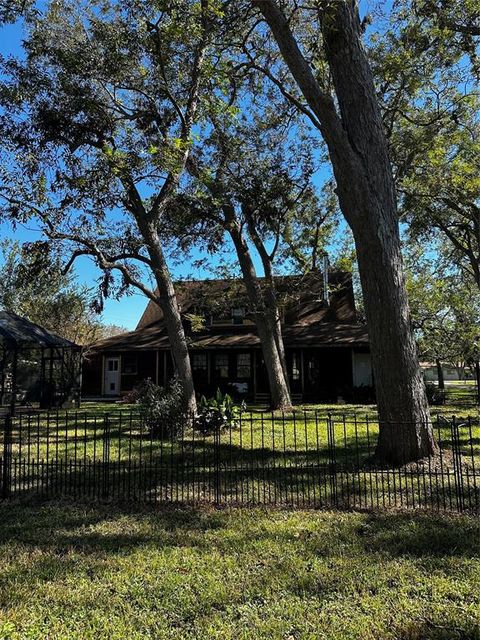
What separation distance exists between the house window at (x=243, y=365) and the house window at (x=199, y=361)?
1.79 metres

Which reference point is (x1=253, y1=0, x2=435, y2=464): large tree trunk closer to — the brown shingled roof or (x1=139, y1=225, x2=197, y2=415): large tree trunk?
(x1=139, y1=225, x2=197, y2=415): large tree trunk

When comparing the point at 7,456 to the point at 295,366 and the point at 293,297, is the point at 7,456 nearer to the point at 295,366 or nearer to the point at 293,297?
the point at 293,297

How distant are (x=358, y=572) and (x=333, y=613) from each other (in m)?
0.74

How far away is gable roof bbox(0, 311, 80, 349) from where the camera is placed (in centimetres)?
1692

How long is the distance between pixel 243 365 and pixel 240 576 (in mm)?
20986

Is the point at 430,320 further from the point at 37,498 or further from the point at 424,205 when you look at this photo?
the point at 37,498

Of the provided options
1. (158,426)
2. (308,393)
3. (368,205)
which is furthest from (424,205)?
(158,426)

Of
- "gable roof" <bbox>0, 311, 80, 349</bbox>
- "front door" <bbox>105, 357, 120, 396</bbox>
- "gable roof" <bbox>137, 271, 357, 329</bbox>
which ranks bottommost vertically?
"front door" <bbox>105, 357, 120, 396</bbox>

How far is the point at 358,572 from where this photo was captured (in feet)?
13.5

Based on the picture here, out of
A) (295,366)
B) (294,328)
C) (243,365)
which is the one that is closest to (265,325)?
(294,328)

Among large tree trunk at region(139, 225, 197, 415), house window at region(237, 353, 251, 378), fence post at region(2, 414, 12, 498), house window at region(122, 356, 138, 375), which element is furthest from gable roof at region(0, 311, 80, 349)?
fence post at region(2, 414, 12, 498)

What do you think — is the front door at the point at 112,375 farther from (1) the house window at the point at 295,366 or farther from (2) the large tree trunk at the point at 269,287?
(2) the large tree trunk at the point at 269,287

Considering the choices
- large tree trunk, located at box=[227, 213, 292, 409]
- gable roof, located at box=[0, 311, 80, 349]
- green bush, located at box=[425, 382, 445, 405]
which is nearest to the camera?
gable roof, located at box=[0, 311, 80, 349]

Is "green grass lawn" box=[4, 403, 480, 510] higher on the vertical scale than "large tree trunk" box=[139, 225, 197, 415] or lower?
lower
